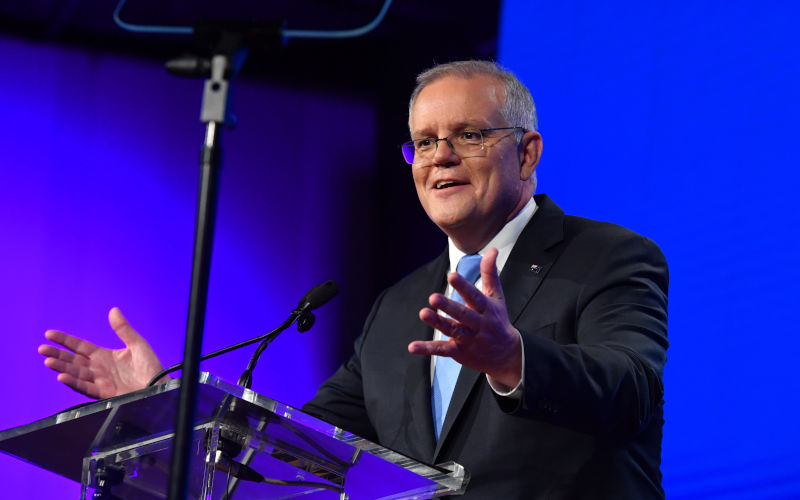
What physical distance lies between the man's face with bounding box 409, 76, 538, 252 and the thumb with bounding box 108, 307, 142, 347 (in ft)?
2.66

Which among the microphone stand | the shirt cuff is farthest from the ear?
the microphone stand

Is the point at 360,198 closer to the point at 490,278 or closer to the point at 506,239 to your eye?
the point at 506,239

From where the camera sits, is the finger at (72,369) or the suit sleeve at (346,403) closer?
the finger at (72,369)

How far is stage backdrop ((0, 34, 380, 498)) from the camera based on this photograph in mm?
3873

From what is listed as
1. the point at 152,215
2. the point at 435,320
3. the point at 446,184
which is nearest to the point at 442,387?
the point at 446,184

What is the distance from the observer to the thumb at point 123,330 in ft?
6.34

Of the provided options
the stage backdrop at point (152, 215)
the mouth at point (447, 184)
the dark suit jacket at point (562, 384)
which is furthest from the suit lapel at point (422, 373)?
the stage backdrop at point (152, 215)

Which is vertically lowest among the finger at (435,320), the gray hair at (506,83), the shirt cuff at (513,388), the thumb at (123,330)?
the shirt cuff at (513,388)

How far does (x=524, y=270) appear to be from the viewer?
2.11 m

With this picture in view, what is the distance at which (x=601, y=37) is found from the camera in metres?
3.08

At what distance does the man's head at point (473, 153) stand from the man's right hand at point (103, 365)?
0.81 m

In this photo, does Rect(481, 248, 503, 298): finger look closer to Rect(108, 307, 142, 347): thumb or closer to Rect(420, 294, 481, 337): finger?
Rect(420, 294, 481, 337): finger

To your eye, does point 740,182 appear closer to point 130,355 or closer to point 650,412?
point 650,412

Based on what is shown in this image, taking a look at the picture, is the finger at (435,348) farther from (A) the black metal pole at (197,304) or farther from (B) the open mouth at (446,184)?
(B) the open mouth at (446,184)
